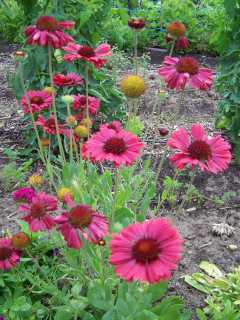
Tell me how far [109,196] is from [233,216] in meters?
0.95

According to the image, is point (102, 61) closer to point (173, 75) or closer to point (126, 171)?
point (173, 75)

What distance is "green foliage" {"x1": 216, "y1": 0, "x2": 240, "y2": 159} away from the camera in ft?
10.5

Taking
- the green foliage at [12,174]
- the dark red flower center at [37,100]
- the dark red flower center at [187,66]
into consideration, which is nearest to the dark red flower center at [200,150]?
the dark red flower center at [187,66]

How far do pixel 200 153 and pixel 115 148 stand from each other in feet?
0.83

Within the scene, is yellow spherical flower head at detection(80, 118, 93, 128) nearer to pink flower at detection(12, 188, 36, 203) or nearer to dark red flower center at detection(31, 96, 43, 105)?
dark red flower center at detection(31, 96, 43, 105)

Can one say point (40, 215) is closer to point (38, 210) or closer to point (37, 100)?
point (38, 210)

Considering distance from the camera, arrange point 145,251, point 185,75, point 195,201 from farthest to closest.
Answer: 1. point 195,201
2. point 185,75
3. point 145,251

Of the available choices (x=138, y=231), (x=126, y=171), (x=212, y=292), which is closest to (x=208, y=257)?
(x=212, y=292)

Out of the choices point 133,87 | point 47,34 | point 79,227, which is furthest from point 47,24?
point 79,227

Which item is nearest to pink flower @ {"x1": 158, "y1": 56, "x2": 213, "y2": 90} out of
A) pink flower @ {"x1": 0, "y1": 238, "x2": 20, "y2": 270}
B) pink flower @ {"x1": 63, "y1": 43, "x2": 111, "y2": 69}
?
pink flower @ {"x1": 63, "y1": 43, "x2": 111, "y2": 69}

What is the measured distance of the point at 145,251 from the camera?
121cm

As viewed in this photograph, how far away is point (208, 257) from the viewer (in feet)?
8.27

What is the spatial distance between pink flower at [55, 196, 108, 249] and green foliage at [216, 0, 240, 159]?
1.99m

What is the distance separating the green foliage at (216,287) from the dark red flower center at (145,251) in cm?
97
